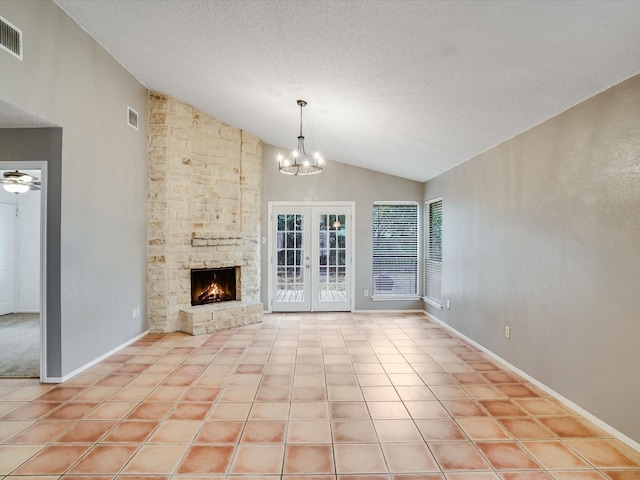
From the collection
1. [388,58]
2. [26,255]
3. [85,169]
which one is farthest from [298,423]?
[26,255]

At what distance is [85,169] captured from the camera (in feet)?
11.5

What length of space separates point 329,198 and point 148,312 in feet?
11.6

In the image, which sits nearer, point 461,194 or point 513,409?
point 513,409

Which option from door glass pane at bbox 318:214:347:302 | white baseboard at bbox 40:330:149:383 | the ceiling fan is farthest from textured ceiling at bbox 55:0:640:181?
white baseboard at bbox 40:330:149:383

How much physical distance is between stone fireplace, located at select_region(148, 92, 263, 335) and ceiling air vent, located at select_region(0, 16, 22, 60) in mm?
2232

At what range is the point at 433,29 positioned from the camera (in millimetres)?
2268

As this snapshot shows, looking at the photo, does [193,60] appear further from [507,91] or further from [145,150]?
[507,91]

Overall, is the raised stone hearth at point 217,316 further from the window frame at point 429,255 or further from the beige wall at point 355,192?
the window frame at point 429,255

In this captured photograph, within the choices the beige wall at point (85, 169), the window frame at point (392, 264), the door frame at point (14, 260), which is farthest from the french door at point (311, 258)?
the door frame at point (14, 260)

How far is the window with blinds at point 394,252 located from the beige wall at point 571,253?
2.18m

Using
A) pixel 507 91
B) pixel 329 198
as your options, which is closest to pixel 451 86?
pixel 507 91

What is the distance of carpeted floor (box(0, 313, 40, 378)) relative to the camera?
3484 millimetres

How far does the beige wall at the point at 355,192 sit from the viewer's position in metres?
6.31

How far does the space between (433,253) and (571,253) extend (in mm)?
3226
